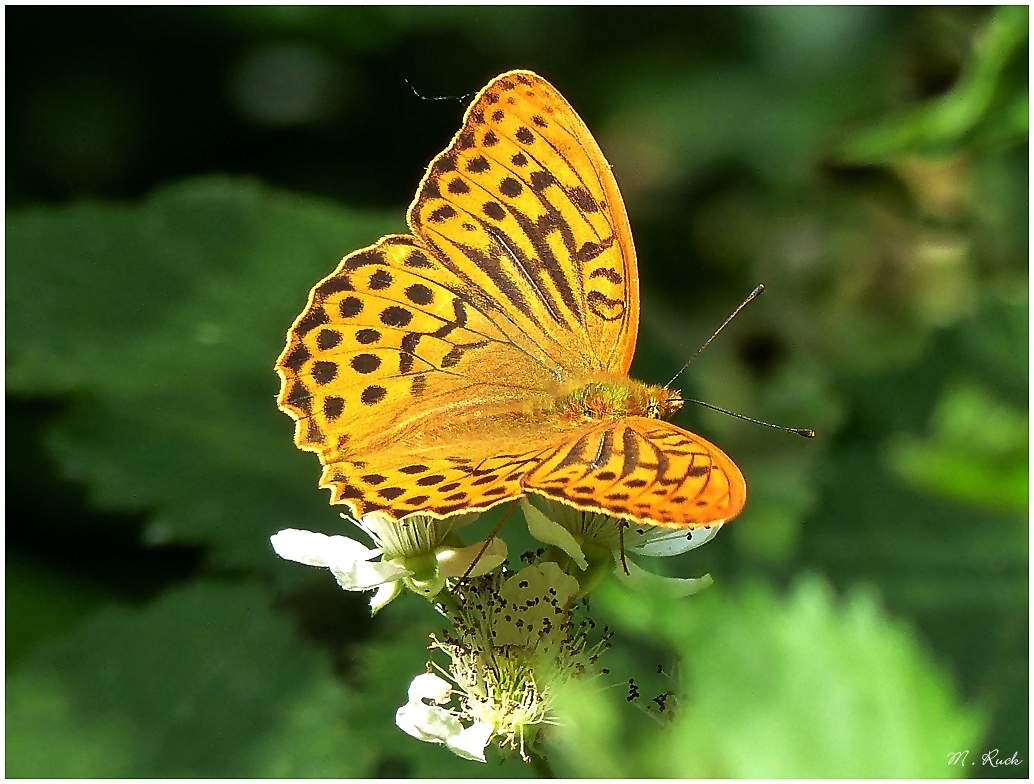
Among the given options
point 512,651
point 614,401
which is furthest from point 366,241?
point 512,651

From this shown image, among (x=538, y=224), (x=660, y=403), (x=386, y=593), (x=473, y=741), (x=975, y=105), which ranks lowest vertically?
(x=473, y=741)

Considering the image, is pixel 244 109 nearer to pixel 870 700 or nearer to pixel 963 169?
pixel 963 169

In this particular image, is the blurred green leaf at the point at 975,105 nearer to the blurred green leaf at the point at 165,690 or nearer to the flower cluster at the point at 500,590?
the flower cluster at the point at 500,590

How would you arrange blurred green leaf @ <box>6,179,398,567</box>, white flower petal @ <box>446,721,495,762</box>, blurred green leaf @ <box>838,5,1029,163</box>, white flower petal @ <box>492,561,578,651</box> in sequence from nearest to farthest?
white flower petal @ <box>446,721,495,762</box>
white flower petal @ <box>492,561,578,651</box>
blurred green leaf @ <box>838,5,1029,163</box>
blurred green leaf @ <box>6,179,398,567</box>

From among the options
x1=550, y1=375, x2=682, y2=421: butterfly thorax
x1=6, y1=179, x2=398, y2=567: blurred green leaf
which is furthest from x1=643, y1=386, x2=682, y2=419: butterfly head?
x1=6, y1=179, x2=398, y2=567: blurred green leaf

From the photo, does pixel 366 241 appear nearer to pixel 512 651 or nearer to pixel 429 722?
pixel 512 651

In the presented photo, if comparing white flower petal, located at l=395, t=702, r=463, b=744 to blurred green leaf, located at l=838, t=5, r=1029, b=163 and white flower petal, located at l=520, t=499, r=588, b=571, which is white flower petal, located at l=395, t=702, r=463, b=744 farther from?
blurred green leaf, located at l=838, t=5, r=1029, b=163

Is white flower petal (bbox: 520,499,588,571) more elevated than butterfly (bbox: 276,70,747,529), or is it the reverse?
butterfly (bbox: 276,70,747,529)
